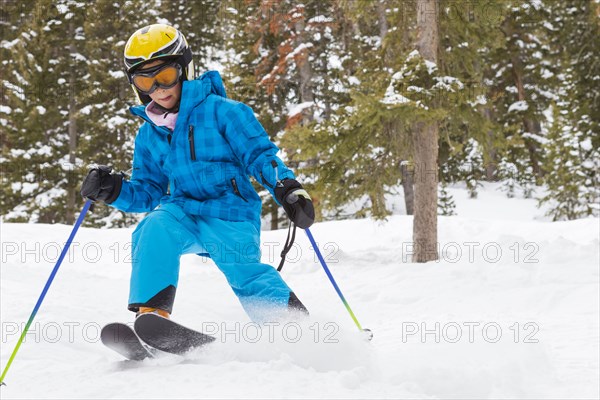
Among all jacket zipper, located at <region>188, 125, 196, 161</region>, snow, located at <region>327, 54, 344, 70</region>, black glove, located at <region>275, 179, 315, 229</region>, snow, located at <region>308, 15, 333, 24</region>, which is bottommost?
black glove, located at <region>275, 179, 315, 229</region>

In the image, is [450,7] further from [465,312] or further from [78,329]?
[78,329]

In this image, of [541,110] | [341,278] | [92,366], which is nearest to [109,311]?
[92,366]

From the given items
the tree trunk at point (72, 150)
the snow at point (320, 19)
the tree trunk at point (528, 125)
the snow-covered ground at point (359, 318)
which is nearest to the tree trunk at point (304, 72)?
the snow at point (320, 19)

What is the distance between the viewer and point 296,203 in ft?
11.1

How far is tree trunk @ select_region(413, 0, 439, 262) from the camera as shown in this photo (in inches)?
324

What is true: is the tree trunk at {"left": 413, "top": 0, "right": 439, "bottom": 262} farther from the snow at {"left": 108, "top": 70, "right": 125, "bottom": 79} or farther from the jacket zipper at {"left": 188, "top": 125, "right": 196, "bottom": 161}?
the snow at {"left": 108, "top": 70, "right": 125, "bottom": 79}

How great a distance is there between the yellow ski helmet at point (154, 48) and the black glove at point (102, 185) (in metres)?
0.61

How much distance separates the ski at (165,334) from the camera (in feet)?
9.81

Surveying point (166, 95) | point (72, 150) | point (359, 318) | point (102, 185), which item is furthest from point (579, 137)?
point (102, 185)

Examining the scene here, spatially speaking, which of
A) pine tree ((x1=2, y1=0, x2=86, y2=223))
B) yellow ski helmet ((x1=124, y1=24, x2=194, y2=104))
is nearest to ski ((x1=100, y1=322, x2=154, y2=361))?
yellow ski helmet ((x1=124, y1=24, x2=194, y2=104))

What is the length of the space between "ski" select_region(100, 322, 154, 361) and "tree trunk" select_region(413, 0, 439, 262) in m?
5.88

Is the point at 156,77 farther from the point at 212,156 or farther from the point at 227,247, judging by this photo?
the point at 227,247

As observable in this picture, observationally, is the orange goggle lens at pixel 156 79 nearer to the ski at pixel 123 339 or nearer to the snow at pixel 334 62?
the ski at pixel 123 339

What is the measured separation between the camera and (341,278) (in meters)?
7.70
